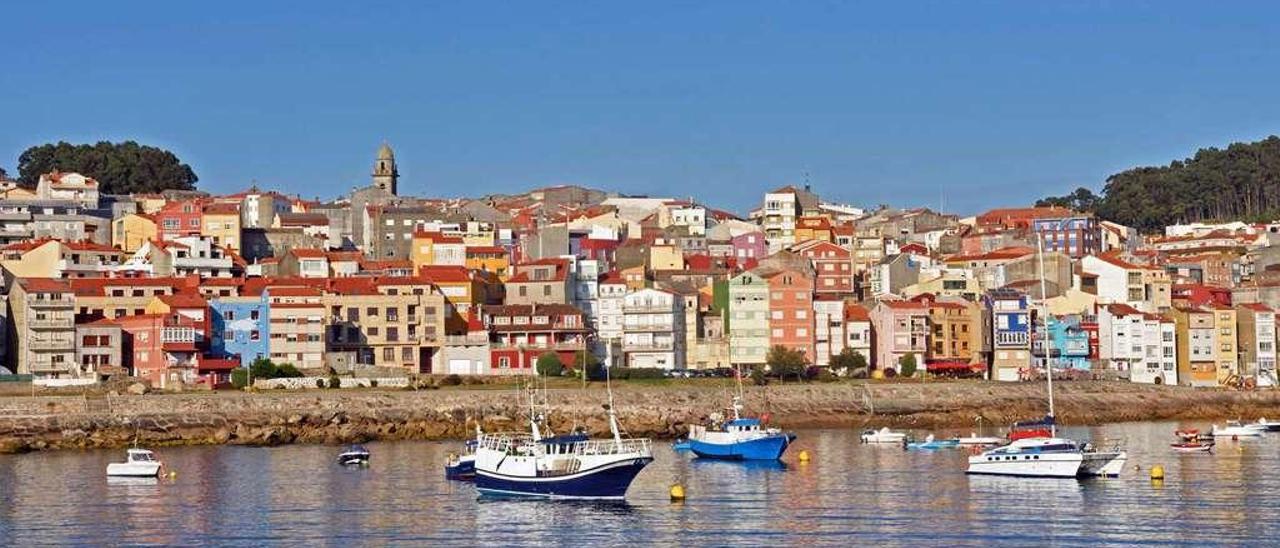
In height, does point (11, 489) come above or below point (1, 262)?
below

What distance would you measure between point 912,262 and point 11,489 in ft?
234

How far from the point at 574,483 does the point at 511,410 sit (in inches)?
1123

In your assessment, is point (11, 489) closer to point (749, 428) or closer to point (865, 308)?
point (749, 428)

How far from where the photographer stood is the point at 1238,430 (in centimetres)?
7794

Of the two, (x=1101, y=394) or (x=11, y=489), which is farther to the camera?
(x=1101, y=394)

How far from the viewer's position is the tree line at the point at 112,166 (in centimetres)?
14775

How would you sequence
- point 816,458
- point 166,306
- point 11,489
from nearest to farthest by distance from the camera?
point 11,489 < point 816,458 < point 166,306

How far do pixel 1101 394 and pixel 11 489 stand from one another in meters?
53.5

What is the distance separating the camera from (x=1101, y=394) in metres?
91.6

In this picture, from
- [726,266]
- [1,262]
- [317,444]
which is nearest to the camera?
[317,444]

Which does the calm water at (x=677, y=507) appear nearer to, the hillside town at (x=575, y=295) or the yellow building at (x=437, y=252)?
the hillside town at (x=575, y=295)

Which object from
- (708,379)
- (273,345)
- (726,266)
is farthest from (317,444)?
(726,266)

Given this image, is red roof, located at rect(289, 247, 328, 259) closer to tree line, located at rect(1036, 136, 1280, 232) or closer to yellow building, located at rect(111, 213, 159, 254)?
yellow building, located at rect(111, 213, 159, 254)

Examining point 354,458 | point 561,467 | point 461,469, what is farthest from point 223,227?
point 561,467
